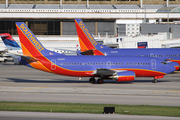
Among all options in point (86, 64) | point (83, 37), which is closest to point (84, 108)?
point (86, 64)

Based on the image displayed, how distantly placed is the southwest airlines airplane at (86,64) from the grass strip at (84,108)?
12068mm

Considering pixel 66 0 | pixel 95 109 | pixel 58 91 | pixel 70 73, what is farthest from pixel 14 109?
pixel 66 0

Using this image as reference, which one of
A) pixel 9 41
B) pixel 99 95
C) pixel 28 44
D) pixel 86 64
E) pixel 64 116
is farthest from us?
pixel 9 41

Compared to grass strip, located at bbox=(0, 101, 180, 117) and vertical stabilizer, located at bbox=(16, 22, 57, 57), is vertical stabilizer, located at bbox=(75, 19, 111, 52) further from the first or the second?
grass strip, located at bbox=(0, 101, 180, 117)

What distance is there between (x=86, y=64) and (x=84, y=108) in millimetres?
14609

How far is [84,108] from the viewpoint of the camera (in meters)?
23.9

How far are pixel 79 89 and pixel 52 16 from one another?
231 feet

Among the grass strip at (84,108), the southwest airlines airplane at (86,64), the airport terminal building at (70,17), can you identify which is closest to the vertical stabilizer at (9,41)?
the airport terminal building at (70,17)

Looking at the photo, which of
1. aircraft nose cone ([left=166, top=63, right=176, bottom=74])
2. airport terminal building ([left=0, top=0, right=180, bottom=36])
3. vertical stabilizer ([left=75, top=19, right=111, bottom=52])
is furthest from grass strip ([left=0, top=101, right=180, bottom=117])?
airport terminal building ([left=0, top=0, right=180, bottom=36])

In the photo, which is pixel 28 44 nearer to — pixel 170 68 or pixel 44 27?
pixel 170 68

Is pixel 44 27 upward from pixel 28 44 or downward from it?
upward

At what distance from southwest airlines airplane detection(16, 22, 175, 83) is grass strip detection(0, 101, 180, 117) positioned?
39.6 ft

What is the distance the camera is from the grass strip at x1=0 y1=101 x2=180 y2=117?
22.4m

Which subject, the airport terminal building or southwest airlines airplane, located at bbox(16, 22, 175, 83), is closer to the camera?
southwest airlines airplane, located at bbox(16, 22, 175, 83)
